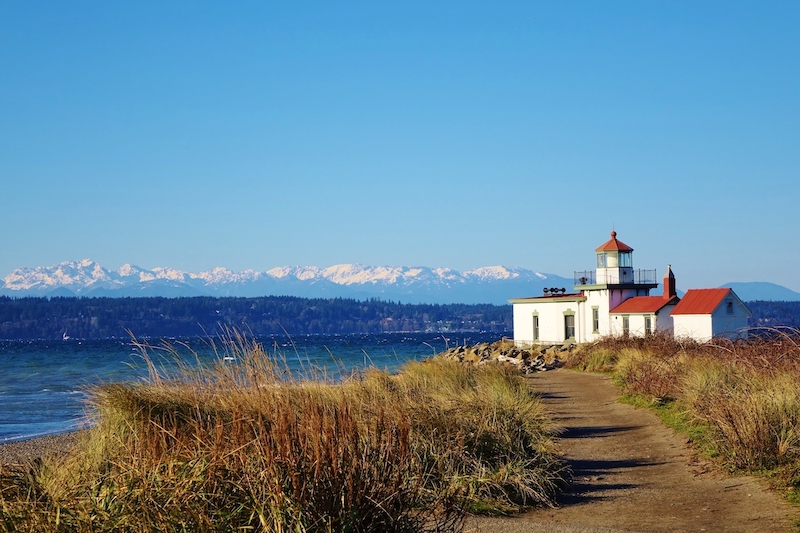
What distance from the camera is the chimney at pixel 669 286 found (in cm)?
3803

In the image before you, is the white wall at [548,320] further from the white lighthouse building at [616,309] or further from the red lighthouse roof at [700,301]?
the red lighthouse roof at [700,301]

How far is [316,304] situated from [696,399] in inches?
6788

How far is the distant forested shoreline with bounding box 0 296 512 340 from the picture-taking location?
14275 centimetres

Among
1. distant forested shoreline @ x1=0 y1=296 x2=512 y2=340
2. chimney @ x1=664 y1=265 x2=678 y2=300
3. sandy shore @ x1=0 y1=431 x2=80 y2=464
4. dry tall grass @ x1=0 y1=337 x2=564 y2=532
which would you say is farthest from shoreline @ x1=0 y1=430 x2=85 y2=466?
distant forested shoreline @ x1=0 y1=296 x2=512 y2=340

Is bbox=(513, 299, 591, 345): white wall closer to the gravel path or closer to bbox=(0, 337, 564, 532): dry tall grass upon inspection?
the gravel path

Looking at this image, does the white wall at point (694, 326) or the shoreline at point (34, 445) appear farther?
the white wall at point (694, 326)

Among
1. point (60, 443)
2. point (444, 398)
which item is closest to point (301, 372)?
point (444, 398)

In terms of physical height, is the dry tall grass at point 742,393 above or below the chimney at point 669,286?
below

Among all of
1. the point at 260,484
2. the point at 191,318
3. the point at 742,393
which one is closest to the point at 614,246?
the point at 742,393

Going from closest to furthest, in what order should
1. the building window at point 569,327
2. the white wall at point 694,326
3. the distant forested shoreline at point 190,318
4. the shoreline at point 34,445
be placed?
the shoreline at point 34,445 → the white wall at point 694,326 → the building window at point 569,327 → the distant forested shoreline at point 190,318

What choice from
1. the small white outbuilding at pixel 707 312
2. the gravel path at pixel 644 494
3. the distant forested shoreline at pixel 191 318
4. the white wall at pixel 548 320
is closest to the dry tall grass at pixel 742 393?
the gravel path at pixel 644 494

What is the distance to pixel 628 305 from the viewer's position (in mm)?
39344

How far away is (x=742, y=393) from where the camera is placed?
10438 mm

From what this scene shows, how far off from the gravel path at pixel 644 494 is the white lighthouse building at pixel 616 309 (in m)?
22.4
